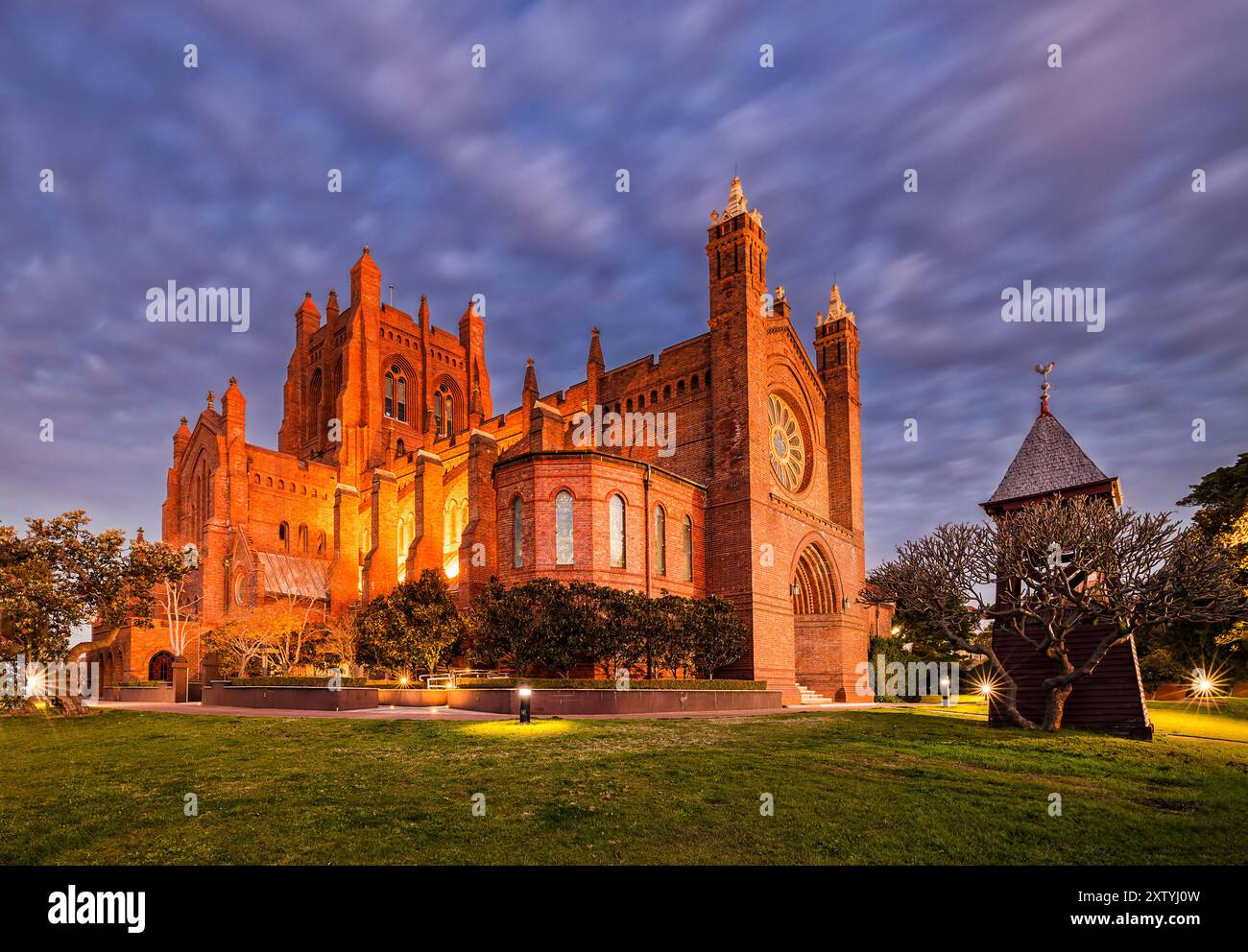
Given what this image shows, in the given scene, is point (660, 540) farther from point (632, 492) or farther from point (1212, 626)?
point (1212, 626)

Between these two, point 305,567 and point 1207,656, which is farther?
point 305,567

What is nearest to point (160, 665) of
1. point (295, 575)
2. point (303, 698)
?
point (295, 575)

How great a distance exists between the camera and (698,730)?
15898mm

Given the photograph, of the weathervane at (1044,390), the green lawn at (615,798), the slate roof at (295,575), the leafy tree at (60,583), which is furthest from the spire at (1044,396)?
the slate roof at (295,575)

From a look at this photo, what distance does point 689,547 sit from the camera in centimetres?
3203

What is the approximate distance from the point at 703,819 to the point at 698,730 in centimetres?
781

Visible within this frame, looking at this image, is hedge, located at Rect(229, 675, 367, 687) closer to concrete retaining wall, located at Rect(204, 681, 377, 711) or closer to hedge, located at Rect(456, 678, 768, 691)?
concrete retaining wall, located at Rect(204, 681, 377, 711)

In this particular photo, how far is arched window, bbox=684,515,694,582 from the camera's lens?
31.9 m

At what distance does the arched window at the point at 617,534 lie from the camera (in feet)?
96.0

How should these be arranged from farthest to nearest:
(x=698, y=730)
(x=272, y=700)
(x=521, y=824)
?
(x=272, y=700)
(x=698, y=730)
(x=521, y=824)

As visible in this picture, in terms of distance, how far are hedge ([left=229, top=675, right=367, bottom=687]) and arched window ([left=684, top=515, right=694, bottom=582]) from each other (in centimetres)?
1367

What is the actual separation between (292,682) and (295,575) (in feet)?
70.4
